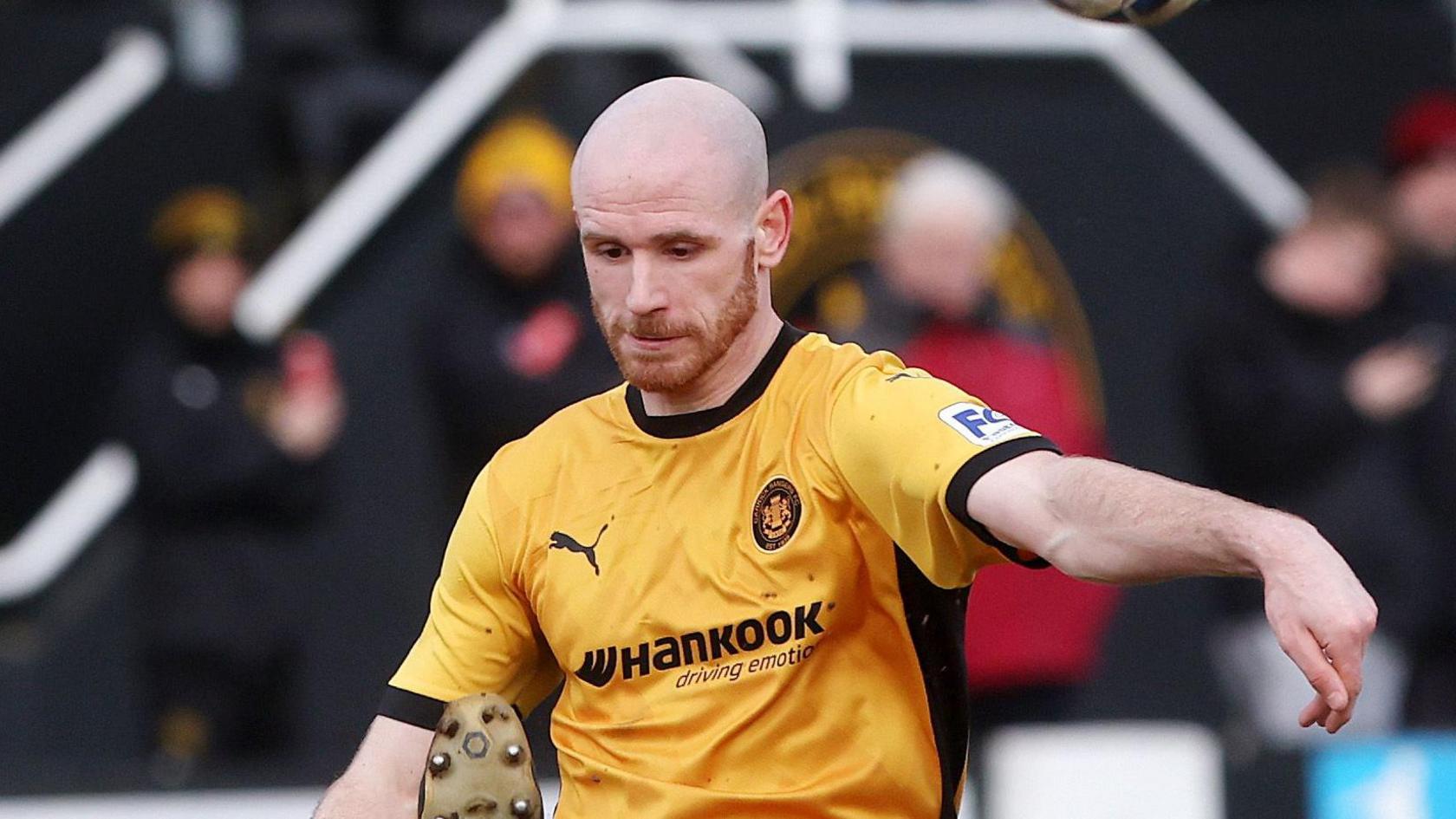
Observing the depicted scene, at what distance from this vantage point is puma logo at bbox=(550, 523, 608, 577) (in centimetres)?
409

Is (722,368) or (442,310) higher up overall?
(442,310)

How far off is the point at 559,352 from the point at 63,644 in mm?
2379

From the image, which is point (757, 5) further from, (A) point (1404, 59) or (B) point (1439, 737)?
(B) point (1439, 737)

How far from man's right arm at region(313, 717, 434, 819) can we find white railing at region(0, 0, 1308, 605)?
14.6 ft

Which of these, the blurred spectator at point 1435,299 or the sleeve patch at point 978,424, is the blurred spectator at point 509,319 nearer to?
the blurred spectator at point 1435,299

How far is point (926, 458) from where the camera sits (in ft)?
12.2

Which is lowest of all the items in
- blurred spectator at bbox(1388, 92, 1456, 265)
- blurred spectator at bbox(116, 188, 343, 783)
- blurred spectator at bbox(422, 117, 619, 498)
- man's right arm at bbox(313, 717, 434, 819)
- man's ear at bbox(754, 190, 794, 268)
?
man's right arm at bbox(313, 717, 434, 819)

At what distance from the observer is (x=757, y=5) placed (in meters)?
9.62

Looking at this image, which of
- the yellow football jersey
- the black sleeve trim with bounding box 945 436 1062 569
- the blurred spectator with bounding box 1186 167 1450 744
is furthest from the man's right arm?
the blurred spectator with bounding box 1186 167 1450 744

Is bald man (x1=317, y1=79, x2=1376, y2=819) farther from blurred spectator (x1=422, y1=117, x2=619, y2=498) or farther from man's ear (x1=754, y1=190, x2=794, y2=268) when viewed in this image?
blurred spectator (x1=422, y1=117, x2=619, y2=498)

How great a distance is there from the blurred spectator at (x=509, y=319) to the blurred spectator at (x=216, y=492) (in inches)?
25.0

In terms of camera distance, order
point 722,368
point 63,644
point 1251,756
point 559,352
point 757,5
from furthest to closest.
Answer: point 757,5, point 63,644, point 559,352, point 1251,756, point 722,368

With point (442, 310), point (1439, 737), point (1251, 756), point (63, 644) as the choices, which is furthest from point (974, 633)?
point (63, 644)

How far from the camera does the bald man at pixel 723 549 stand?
3914 millimetres
